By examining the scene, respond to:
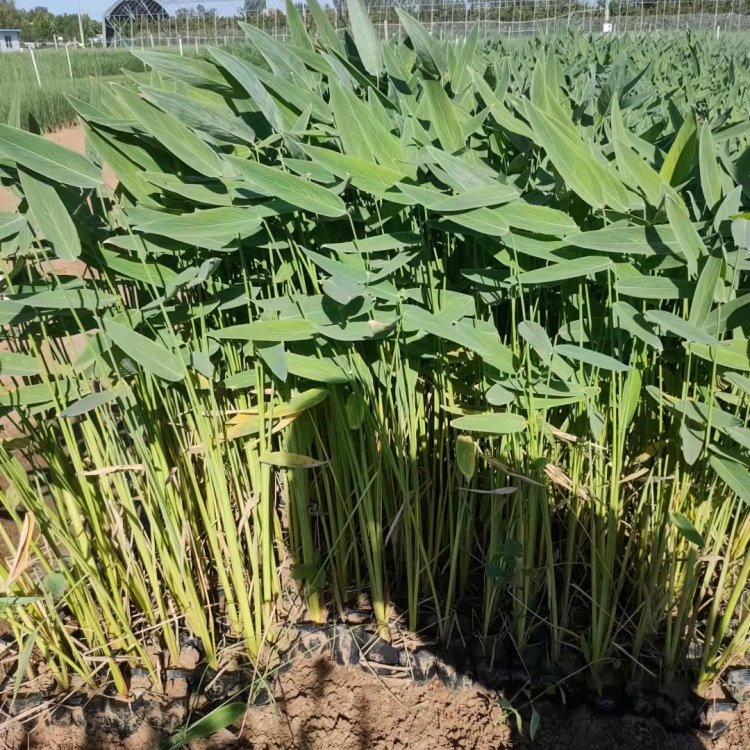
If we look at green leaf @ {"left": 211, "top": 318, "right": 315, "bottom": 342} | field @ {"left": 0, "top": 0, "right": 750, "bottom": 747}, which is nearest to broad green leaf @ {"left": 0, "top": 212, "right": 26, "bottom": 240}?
field @ {"left": 0, "top": 0, "right": 750, "bottom": 747}

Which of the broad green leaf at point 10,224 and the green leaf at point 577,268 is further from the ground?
the broad green leaf at point 10,224

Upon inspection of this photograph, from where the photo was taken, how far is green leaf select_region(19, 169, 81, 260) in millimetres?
852

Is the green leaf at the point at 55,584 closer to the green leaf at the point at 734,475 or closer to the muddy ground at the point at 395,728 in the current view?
the muddy ground at the point at 395,728

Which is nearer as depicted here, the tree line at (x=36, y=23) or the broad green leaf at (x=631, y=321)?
the broad green leaf at (x=631, y=321)

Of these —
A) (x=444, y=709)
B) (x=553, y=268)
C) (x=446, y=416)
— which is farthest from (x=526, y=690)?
(x=553, y=268)

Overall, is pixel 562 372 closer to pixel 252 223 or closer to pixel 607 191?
pixel 607 191

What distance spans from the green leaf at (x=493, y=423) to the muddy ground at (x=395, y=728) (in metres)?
0.49

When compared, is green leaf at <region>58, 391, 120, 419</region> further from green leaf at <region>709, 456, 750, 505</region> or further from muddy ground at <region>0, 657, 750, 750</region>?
green leaf at <region>709, 456, 750, 505</region>

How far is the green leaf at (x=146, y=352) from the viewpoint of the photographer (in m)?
0.90

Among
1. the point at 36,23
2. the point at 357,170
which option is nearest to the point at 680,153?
the point at 357,170

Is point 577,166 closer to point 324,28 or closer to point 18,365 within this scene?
point 324,28

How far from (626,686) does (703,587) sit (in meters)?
0.20

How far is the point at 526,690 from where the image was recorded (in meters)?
1.11

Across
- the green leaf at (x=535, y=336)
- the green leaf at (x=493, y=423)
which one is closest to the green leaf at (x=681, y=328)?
the green leaf at (x=535, y=336)
